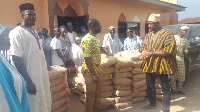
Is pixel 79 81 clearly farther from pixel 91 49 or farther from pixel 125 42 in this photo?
pixel 125 42

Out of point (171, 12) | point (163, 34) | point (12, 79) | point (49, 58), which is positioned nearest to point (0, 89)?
point (12, 79)

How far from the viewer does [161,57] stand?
299 centimetres

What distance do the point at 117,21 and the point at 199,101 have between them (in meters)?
5.95

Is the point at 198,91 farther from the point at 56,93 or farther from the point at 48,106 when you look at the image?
the point at 48,106

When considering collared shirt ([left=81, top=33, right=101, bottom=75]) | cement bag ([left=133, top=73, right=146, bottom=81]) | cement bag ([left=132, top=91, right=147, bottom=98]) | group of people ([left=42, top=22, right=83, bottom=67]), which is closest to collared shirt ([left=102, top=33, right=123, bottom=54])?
group of people ([left=42, top=22, right=83, bottom=67])

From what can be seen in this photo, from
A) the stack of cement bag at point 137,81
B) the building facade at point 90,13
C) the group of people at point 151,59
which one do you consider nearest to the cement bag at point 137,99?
the stack of cement bag at point 137,81

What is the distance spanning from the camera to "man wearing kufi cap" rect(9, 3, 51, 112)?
1917 millimetres

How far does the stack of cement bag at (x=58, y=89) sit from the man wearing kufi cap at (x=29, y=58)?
796 millimetres

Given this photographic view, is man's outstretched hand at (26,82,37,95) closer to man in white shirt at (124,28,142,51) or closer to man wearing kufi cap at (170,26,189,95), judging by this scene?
man wearing kufi cap at (170,26,189,95)

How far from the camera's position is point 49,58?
13.6 feet

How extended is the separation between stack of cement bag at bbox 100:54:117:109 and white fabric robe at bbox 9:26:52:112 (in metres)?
1.43

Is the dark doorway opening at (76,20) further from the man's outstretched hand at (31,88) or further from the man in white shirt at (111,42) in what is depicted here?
the man's outstretched hand at (31,88)

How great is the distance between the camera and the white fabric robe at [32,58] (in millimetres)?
1924

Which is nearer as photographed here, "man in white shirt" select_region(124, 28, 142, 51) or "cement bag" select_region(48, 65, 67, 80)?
"cement bag" select_region(48, 65, 67, 80)
